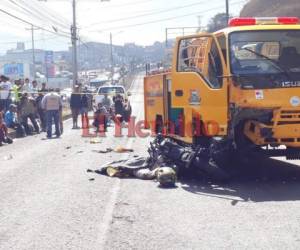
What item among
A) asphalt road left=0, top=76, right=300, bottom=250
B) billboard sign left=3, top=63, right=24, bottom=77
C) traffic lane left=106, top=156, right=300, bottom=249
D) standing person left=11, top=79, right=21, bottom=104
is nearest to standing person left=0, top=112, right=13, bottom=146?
standing person left=11, top=79, right=21, bottom=104

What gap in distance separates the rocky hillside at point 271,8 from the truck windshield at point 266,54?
119 feet

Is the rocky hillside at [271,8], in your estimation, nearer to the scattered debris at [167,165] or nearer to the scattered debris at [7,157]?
the scattered debris at [7,157]

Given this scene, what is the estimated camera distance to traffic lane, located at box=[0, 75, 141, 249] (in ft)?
24.3

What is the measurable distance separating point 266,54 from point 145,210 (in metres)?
3.80

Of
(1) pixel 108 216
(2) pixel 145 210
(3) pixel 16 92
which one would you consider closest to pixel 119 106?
(3) pixel 16 92

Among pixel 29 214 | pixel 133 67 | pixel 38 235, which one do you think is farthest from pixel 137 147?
pixel 133 67

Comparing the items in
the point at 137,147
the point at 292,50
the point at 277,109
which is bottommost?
the point at 137,147

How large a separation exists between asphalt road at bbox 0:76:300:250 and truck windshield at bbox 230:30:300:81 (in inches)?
72.1

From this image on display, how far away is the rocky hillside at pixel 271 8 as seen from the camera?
47594 mm

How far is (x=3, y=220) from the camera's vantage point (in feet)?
27.7

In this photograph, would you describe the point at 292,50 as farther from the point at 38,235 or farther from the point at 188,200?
the point at 38,235

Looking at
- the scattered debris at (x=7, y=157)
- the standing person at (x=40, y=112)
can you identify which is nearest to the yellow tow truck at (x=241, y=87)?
the scattered debris at (x=7, y=157)

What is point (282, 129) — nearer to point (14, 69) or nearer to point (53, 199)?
point (53, 199)

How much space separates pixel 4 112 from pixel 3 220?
15557 mm
